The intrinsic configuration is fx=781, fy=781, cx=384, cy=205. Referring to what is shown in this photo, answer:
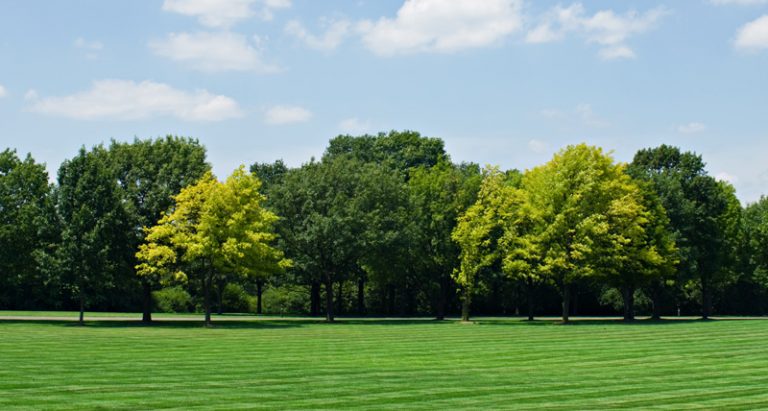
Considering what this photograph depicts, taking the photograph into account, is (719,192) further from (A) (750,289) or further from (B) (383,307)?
(B) (383,307)

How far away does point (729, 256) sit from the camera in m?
68.6

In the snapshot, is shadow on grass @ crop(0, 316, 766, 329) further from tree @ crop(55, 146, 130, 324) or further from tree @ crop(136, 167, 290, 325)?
tree @ crop(136, 167, 290, 325)

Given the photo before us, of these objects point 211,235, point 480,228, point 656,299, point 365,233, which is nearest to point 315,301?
point 365,233

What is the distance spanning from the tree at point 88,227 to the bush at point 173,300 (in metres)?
21.4

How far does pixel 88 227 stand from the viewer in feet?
159

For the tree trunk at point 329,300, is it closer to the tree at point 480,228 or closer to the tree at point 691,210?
the tree at point 480,228

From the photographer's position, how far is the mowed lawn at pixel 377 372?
16141mm

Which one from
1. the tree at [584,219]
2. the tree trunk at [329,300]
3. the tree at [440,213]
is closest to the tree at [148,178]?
the tree trunk at [329,300]

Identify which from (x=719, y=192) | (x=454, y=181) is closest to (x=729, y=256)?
(x=719, y=192)

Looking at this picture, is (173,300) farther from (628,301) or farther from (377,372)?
(377,372)

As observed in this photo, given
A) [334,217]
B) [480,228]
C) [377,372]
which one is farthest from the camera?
[334,217]

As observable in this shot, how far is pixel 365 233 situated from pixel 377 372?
120ft

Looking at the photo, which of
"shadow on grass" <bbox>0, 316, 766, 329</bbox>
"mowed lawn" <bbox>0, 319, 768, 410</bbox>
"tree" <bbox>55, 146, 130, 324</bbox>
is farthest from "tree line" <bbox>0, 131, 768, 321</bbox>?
"mowed lawn" <bbox>0, 319, 768, 410</bbox>

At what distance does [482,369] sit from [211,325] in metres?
27.4
